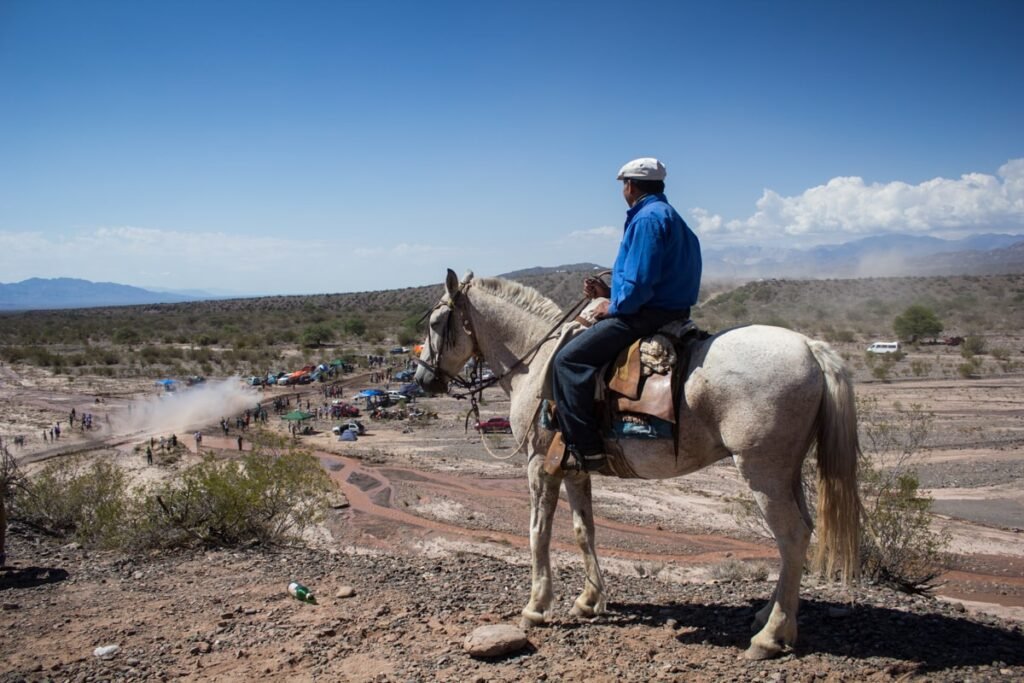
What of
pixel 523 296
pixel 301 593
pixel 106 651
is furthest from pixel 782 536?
pixel 106 651

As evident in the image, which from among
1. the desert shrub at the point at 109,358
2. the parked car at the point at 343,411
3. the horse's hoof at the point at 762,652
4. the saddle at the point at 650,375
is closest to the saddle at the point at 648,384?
the saddle at the point at 650,375

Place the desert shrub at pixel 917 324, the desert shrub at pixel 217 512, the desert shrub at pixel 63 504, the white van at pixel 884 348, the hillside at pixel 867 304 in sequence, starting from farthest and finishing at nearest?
the hillside at pixel 867 304 < the desert shrub at pixel 917 324 < the white van at pixel 884 348 < the desert shrub at pixel 63 504 < the desert shrub at pixel 217 512

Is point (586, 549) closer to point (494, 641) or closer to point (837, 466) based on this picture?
point (494, 641)

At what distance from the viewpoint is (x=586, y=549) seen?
6035 millimetres

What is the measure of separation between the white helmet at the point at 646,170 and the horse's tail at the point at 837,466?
1754 millimetres

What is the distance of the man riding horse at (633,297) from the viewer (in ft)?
16.3

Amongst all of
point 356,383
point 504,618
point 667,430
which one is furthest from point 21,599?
point 356,383

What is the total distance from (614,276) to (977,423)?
34833 millimetres

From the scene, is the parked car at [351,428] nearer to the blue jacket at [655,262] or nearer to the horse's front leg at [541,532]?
the horse's front leg at [541,532]

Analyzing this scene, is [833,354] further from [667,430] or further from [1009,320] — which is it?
[1009,320]

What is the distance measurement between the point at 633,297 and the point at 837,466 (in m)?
1.86

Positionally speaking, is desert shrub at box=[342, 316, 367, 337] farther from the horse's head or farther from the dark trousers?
the dark trousers

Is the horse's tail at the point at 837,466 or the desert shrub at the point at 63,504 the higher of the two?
the horse's tail at the point at 837,466

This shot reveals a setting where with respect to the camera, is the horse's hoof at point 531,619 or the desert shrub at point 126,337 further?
the desert shrub at point 126,337
